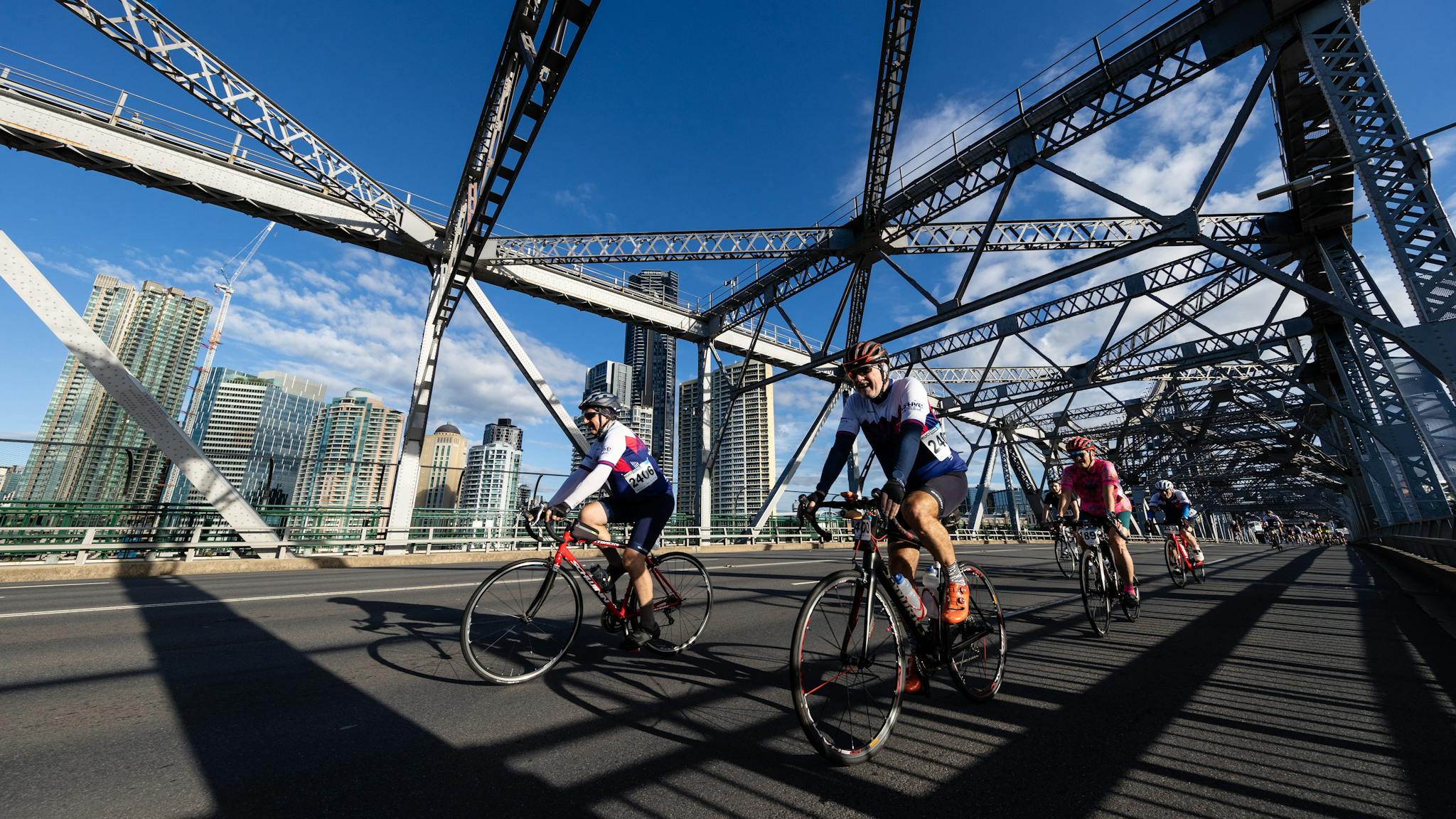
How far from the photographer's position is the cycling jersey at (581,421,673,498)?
3.98m

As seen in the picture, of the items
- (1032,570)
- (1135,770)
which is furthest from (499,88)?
(1032,570)

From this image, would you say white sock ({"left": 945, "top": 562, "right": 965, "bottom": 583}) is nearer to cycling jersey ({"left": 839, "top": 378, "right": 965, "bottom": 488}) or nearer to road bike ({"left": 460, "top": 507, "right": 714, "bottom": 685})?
cycling jersey ({"left": 839, "top": 378, "right": 965, "bottom": 488})

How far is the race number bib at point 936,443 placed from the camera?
3.43 m

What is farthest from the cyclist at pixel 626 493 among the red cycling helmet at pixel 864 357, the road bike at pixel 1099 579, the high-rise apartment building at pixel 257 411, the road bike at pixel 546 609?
the high-rise apartment building at pixel 257 411

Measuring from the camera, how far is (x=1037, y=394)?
77.4 ft

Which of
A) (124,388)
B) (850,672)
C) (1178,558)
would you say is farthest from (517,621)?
(124,388)

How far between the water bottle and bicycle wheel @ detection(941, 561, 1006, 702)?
227mm

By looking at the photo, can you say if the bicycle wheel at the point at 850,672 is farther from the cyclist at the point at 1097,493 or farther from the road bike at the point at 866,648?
the cyclist at the point at 1097,493

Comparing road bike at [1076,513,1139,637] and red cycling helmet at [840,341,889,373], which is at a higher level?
red cycling helmet at [840,341,889,373]

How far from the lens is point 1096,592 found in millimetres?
4969

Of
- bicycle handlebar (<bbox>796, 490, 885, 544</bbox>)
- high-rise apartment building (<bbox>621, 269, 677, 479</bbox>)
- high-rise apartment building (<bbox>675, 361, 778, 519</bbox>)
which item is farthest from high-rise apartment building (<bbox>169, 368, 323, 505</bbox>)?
high-rise apartment building (<bbox>675, 361, 778, 519</bbox>)

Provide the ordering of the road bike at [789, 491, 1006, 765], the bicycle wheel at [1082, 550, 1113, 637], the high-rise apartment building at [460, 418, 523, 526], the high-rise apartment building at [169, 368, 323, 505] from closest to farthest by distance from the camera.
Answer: the road bike at [789, 491, 1006, 765] → the bicycle wheel at [1082, 550, 1113, 637] → the high-rise apartment building at [460, 418, 523, 526] → the high-rise apartment building at [169, 368, 323, 505]

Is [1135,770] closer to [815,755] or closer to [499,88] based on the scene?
[815,755]

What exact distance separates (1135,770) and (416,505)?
15545mm
